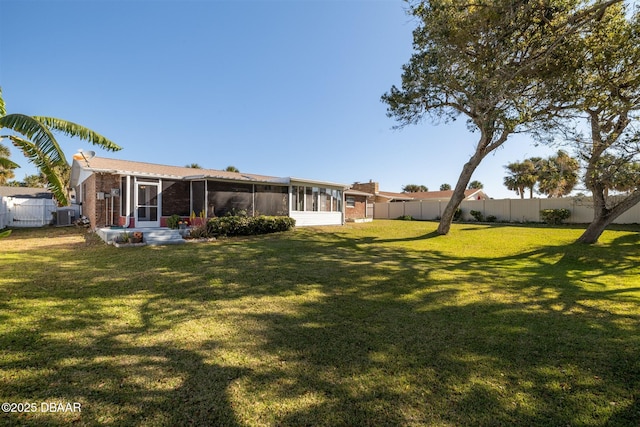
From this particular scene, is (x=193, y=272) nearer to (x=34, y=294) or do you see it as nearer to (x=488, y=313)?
(x=34, y=294)

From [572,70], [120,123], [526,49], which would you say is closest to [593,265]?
[572,70]

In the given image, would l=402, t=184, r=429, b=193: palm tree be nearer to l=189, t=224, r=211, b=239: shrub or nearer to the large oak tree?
the large oak tree

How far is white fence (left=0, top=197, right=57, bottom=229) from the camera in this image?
17.3m

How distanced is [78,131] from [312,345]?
7691 mm

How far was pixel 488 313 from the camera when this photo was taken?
16.8 feet

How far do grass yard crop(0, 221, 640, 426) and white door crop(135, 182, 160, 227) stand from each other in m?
6.14

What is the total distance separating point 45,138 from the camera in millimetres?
6023

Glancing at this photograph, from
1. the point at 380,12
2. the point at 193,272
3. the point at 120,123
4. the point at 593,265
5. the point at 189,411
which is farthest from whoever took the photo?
the point at 120,123

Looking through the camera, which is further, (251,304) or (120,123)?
(120,123)

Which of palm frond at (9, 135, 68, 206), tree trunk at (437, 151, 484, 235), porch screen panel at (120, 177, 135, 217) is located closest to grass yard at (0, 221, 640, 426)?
palm frond at (9, 135, 68, 206)

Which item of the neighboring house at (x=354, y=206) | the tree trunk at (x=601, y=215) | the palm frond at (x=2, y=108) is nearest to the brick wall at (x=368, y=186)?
the neighboring house at (x=354, y=206)

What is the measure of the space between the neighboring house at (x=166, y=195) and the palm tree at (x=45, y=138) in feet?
23.4

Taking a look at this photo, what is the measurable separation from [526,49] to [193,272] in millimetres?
11964

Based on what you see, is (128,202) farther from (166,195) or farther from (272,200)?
(272,200)
